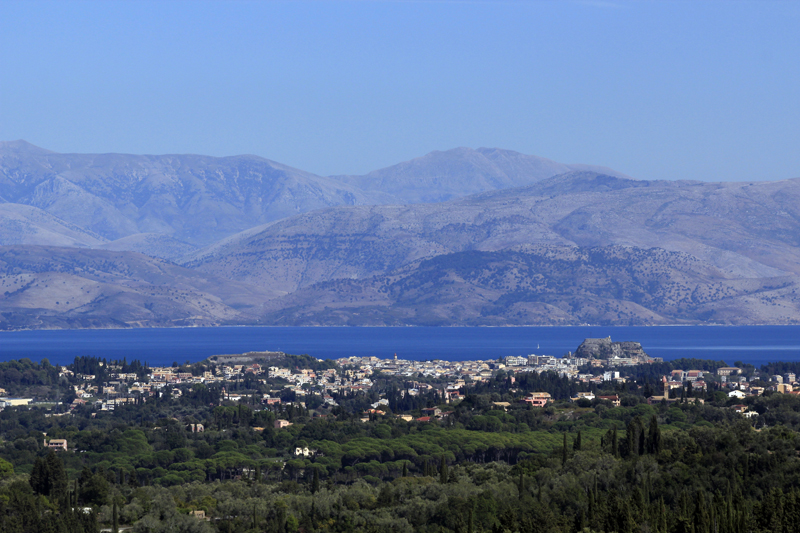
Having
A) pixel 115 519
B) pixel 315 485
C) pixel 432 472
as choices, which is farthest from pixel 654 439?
pixel 115 519

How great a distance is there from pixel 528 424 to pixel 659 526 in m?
61.9

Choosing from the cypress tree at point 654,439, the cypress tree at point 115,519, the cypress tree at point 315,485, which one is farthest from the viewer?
the cypress tree at point 654,439

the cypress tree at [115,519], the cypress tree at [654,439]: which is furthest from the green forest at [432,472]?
the cypress tree at [115,519]

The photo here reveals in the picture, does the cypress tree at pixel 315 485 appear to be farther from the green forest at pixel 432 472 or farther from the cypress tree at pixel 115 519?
the cypress tree at pixel 115 519

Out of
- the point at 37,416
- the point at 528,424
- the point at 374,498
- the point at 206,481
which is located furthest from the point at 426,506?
the point at 37,416

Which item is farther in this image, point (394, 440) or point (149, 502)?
point (394, 440)

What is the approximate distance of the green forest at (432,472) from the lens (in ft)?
252

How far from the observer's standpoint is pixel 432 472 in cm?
9981

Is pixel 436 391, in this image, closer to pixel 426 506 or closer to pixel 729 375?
pixel 729 375

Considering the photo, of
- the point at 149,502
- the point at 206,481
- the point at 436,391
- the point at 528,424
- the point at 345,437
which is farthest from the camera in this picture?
the point at 436,391

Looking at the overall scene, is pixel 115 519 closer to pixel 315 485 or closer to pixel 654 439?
pixel 315 485

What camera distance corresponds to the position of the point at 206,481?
104m

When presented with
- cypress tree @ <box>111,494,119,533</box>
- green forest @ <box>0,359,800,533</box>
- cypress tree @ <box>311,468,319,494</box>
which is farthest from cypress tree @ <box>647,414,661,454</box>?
cypress tree @ <box>111,494,119,533</box>

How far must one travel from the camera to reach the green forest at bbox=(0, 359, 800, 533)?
76.9m
